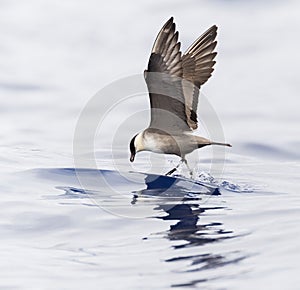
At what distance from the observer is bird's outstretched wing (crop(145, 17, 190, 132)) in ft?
31.2

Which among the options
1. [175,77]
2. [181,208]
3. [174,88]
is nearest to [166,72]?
[175,77]

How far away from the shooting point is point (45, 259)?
6.96 m

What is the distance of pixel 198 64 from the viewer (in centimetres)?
1032

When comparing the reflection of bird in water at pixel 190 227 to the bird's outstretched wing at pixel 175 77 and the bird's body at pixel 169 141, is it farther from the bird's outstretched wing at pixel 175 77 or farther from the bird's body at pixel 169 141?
the bird's body at pixel 169 141

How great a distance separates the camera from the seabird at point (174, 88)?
9.53 m

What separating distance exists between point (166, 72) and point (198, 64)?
86 cm

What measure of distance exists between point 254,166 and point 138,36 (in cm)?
588

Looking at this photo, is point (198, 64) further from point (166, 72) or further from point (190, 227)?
point (190, 227)

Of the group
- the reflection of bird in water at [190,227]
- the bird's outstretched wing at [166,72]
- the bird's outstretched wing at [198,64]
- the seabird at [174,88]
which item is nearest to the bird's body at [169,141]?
the seabird at [174,88]

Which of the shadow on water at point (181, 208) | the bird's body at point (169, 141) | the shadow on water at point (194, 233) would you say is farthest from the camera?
the bird's body at point (169, 141)

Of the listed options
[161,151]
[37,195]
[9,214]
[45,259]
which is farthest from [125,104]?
[45,259]

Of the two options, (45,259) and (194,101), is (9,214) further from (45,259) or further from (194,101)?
(194,101)

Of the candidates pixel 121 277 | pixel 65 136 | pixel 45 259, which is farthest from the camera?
pixel 65 136

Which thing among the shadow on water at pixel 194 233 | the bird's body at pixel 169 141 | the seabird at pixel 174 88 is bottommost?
the shadow on water at pixel 194 233
